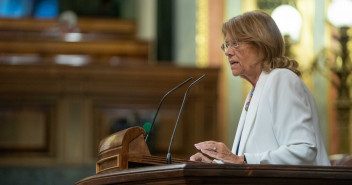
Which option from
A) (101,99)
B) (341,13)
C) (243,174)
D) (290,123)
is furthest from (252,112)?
(341,13)

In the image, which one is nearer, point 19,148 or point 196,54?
point 19,148

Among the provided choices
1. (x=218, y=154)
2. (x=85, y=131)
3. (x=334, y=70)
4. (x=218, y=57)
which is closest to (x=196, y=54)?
(x=218, y=57)

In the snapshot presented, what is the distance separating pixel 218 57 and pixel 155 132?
6.02ft

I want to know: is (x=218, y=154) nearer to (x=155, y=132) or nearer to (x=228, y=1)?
(x=155, y=132)

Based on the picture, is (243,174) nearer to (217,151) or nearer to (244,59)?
(217,151)

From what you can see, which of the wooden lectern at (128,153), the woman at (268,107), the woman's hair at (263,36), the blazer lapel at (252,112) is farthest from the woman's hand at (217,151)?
the woman's hair at (263,36)

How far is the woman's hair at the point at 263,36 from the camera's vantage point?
9.76ft

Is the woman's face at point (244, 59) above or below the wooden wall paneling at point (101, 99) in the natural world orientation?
above

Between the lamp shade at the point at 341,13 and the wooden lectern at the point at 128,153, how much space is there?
16.7ft

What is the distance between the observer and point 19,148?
22.6 feet

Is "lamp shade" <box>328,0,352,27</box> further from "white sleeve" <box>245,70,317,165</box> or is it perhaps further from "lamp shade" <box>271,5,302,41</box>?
"white sleeve" <box>245,70,317,165</box>

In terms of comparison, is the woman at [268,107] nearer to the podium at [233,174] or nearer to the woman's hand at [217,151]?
the woman's hand at [217,151]

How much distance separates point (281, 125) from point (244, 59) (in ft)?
1.25

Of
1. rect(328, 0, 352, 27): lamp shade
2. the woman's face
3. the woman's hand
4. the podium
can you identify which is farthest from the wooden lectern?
rect(328, 0, 352, 27): lamp shade
